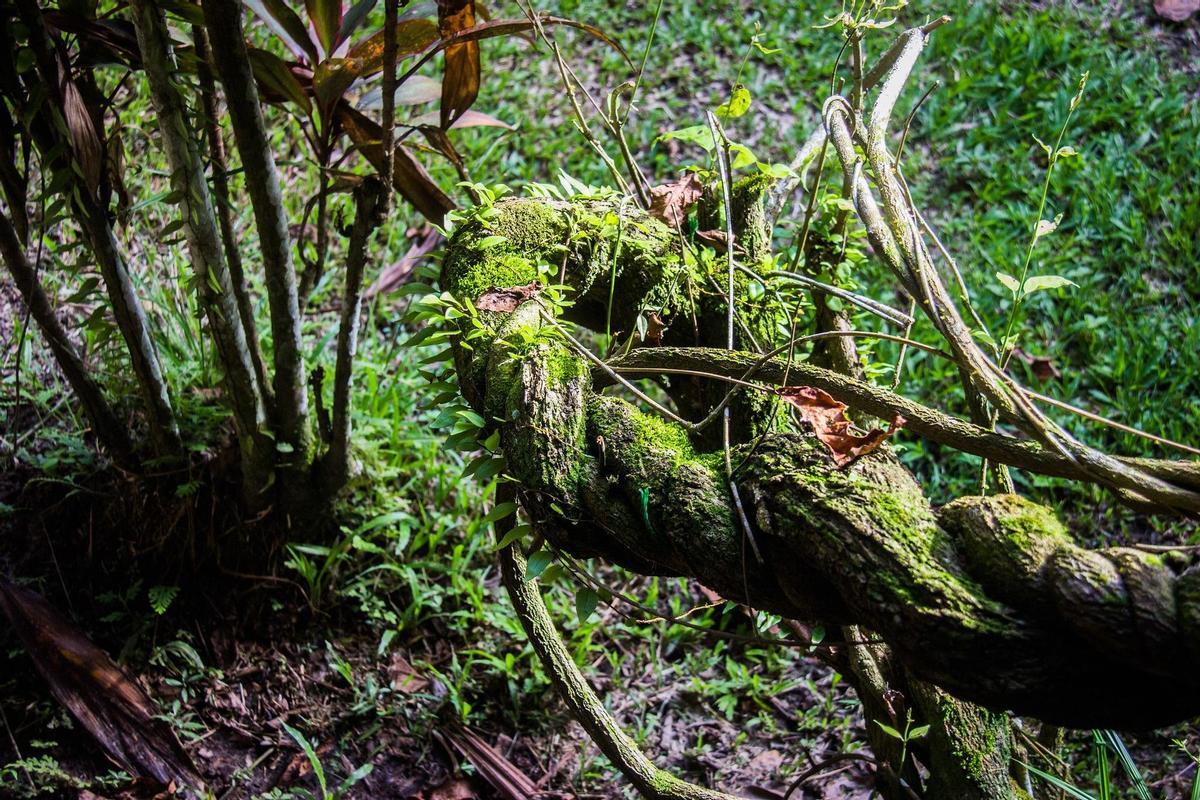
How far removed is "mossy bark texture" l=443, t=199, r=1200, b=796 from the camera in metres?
1.02

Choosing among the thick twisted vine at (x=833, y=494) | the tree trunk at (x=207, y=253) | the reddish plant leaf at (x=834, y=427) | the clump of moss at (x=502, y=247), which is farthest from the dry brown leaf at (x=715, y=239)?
the tree trunk at (x=207, y=253)

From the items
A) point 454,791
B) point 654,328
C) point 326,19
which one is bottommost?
point 454,791

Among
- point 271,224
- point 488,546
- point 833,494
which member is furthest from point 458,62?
point 488,546

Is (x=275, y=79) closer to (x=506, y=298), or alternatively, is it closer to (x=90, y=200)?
(x=90, y=200)

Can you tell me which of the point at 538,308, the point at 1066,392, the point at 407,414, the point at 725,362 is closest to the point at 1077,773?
the point at 1066,392

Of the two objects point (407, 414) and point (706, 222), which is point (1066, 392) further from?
point (407, 414)

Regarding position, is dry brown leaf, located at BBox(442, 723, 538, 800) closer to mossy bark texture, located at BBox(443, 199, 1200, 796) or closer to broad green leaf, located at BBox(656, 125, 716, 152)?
mossy bark texture, located at BBox(443, 199, 1200, 796)

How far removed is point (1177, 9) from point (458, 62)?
3.83 m

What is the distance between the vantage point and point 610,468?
1.42m

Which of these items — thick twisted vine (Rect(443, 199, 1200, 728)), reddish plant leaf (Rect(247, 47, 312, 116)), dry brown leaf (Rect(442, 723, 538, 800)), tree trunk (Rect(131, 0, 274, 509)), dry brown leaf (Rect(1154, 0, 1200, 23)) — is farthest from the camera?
dry brown leaf (Rect(1154, 0, 1200, 23))

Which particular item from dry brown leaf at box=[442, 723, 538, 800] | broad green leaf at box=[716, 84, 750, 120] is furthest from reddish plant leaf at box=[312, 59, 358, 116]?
dry brown leaf at box=[442, 723, 538, 800]

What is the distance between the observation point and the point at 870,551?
1.14m

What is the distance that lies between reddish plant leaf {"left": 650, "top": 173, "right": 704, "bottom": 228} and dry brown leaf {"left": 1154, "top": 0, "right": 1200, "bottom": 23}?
138 inches

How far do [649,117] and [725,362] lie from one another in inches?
113
